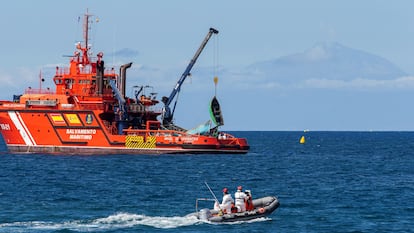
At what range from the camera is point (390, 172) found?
241 feet

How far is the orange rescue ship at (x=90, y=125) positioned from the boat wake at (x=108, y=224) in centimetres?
4141

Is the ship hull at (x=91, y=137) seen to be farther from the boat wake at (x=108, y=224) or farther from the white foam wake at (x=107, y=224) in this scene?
the white foam wake at (x=107, y=224)

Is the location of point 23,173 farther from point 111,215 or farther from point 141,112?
point 111,215

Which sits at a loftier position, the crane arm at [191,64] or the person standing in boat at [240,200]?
the crane arm at [191,64]

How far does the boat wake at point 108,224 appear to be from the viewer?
125 ft

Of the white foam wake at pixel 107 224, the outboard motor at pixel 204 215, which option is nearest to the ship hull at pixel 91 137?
the white foam wake at pixel 107 224

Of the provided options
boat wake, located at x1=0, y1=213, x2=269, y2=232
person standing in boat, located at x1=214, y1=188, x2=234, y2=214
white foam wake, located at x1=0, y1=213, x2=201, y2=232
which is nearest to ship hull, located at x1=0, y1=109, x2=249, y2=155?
boat wake, located at x1=0, y1=213, x2=269, y2=232

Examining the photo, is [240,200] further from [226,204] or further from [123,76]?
[123,76]

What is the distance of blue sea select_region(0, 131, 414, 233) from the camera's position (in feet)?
130

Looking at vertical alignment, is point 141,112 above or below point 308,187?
above

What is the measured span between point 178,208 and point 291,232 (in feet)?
29.1

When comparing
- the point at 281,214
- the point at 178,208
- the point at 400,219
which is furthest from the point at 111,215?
the point at 400,219

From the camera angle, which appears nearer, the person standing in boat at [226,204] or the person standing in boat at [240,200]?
the person standing in boat at [226,204]

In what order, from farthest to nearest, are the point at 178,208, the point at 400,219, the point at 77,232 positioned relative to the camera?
1. the point at 178,208
2. the point at 400,219
3. the point at 77,232
